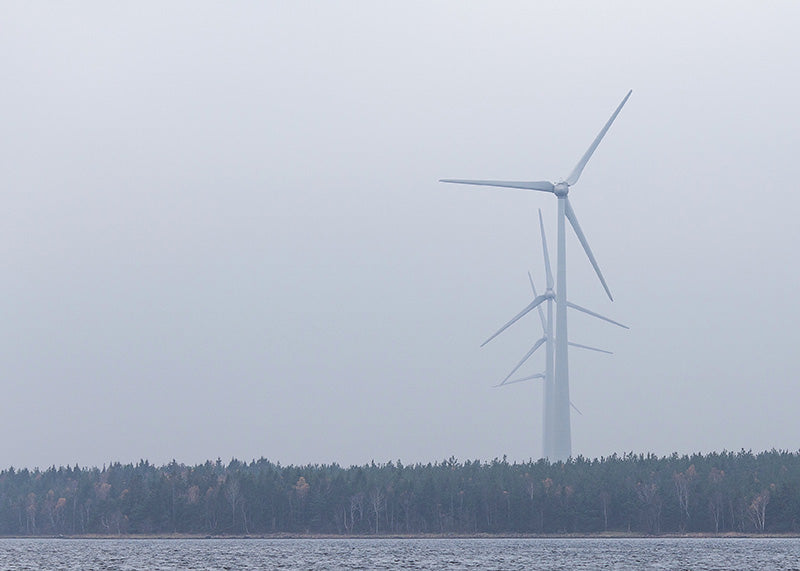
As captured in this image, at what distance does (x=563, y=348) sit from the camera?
16425 centimetres

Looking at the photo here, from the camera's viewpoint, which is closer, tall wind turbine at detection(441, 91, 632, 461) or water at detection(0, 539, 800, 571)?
water at detection(0, 539, 800, 571)

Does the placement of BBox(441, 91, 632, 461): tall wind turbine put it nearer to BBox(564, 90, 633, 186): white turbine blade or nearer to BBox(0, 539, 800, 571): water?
BBox(564, 90, 633, 186): white turbine blade

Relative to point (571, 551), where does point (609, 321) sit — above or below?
above

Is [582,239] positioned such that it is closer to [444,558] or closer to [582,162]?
[582,162]

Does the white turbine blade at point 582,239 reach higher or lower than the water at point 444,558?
higher

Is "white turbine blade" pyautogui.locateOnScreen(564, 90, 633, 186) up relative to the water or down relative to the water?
up

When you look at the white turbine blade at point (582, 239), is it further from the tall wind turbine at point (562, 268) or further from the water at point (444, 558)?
the water at point (444, 558)

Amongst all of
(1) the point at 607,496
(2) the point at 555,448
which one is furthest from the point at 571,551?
(1) the point at 607,496

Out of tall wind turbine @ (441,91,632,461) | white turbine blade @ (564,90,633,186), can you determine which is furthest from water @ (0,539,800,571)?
white turbine blade @ (564,90,633,186)

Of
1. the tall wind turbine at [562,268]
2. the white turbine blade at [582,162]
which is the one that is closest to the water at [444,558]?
the tall wind turbine at [562,268]

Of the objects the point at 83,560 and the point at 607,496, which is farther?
the point at 607,496

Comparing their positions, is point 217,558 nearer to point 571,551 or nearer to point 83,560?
point 83,560

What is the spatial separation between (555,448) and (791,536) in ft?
143

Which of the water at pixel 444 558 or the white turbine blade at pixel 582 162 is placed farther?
the white turbine blade at pixel 582 162
